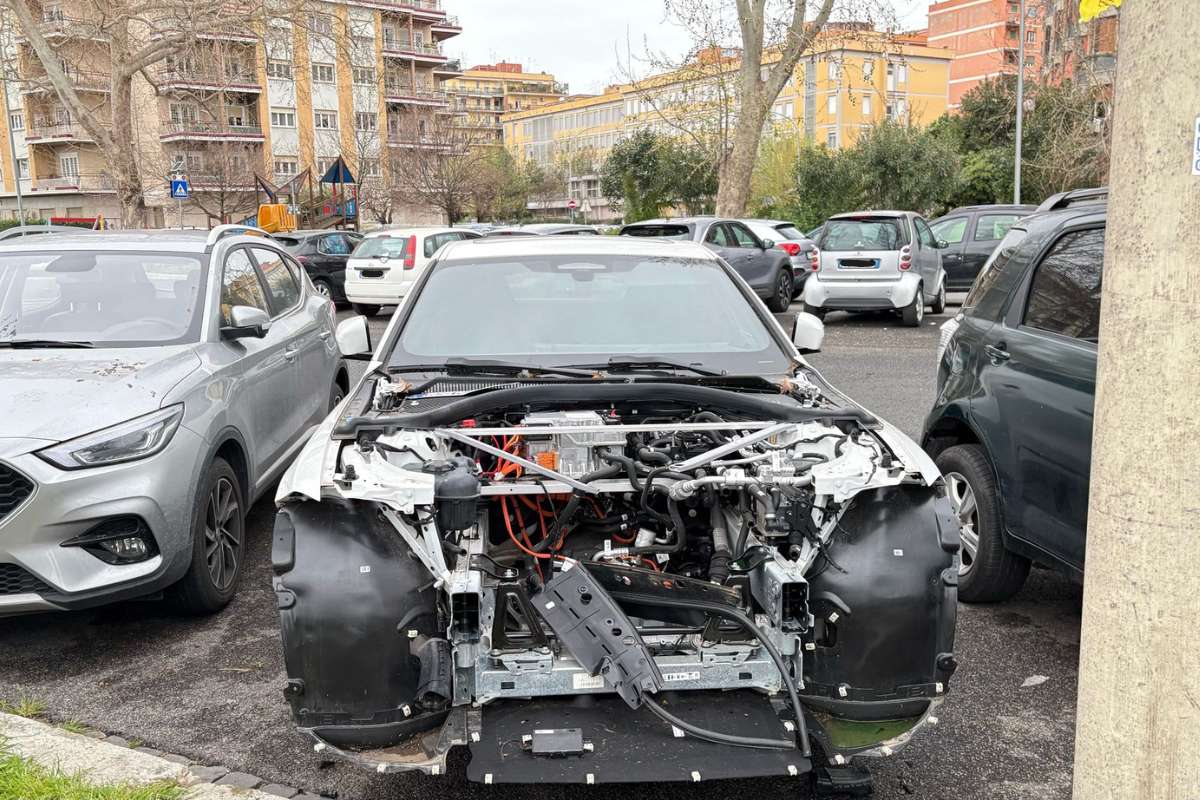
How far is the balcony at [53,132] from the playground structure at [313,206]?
18.8m

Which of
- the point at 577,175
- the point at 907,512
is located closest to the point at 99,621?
the point at 907,512

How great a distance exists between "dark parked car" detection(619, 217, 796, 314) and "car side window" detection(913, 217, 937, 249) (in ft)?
8.13

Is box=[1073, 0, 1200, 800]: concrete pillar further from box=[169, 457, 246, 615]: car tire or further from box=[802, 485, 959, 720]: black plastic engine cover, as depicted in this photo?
box=[169, 457, 246, 615]: car tire

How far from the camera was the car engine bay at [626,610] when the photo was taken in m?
2.89

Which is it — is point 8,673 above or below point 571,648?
below

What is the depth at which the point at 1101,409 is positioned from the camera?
1.99 meters

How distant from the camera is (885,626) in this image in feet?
9.75

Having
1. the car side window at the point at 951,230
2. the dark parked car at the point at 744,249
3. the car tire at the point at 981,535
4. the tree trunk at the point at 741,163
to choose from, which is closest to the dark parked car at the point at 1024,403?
the car tire at the point at 981,535

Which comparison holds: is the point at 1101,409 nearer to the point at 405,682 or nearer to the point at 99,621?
the point at 405,682

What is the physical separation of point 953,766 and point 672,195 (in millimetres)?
42046

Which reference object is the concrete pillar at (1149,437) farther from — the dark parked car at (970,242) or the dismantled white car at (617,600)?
the dark parked car at (970,242)

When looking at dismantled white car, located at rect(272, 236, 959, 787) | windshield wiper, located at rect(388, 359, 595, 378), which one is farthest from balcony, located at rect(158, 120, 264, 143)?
dismantled white car, located at rect(272, 236, 959, 787)

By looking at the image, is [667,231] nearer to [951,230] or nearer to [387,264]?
[387,264]

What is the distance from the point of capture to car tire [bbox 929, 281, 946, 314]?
16.7m
